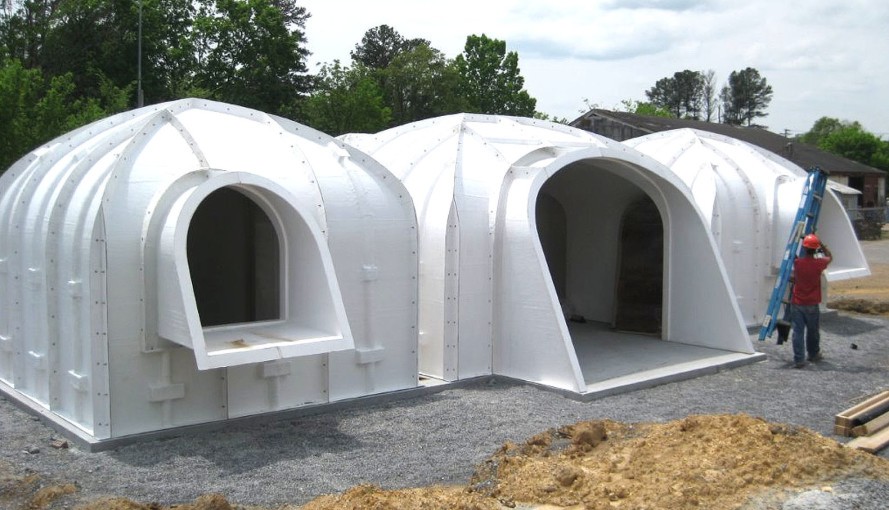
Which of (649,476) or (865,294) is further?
(865,294)

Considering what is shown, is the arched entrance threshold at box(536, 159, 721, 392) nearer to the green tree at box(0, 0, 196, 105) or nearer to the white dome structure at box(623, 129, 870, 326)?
the white dome structure at box(623, 129, 870, 326)

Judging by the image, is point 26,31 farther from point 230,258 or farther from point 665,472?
point 665,472

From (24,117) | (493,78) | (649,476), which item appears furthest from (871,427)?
(493,78)

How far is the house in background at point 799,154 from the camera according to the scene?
3544 cm

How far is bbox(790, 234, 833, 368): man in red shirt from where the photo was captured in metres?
10.6

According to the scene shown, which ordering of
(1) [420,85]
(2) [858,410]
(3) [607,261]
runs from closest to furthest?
(2) [858,410], (3) [607,261], (1) [420,85]

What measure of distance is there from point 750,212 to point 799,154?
30060 millimetres

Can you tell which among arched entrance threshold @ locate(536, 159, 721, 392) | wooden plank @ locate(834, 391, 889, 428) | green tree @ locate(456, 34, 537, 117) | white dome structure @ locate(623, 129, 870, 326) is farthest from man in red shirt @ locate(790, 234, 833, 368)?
green tree @ locate(456, 34, 537, 117)

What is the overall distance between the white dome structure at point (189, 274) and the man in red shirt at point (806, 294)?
4.82m

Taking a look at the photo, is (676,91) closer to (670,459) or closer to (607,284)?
(607,284)

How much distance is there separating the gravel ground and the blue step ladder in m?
1.24

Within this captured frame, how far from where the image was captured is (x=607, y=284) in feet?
45.7

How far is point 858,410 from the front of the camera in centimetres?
825

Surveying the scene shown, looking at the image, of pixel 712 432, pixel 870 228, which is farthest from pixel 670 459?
pixel 870 228
